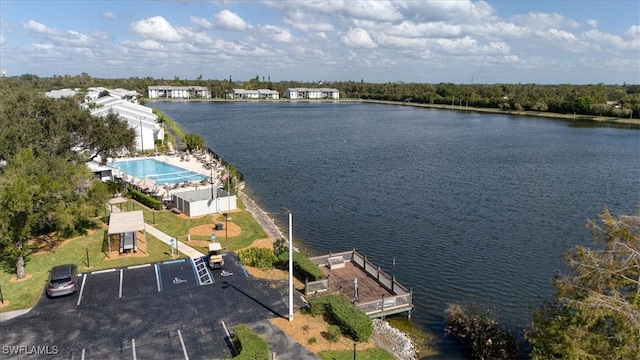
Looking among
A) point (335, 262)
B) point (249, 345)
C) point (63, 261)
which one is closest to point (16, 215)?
point (63, 261)

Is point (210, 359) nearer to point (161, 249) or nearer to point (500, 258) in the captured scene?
point (161, 249)

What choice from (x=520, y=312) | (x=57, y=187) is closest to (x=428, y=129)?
(x=520, y=312)

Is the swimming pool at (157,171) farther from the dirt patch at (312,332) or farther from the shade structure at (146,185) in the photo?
the dirt patch at (312,332)

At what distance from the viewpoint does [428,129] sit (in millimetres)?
112188

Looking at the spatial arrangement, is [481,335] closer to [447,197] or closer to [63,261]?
[63,261]

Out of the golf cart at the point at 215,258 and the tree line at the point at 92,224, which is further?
the golf cart at the point at 215,258

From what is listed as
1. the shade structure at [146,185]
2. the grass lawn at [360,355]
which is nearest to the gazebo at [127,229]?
A: the shade structure at [146,185]

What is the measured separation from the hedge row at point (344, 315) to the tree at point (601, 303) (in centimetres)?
691

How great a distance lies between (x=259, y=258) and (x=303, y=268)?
336 centimetres

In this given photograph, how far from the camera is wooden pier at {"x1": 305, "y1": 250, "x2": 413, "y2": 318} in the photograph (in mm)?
24062

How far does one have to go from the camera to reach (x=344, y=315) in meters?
20.6

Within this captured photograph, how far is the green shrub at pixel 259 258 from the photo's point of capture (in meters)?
27.2

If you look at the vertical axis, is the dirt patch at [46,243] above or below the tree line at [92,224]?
below

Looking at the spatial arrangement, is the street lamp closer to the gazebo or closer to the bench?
the gazebo
